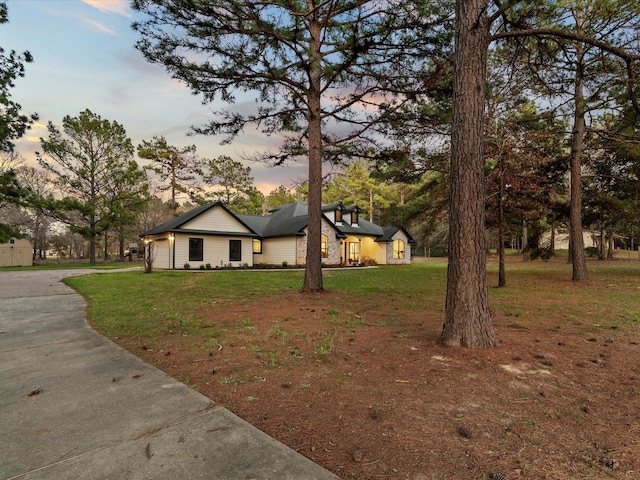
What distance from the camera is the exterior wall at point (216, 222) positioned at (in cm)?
2044

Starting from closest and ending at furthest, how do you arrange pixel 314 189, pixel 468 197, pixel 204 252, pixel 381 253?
pixel 468 197 → pixel 314 189 → pixel 204 252 → pixel 381 253

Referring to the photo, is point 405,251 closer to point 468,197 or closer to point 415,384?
point 468,197

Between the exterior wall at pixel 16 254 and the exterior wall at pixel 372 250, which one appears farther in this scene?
the exterior wall at pixel 372 250

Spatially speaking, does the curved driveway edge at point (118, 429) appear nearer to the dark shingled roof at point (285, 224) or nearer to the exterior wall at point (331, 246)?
the dark shingled roof at point (285, 224)

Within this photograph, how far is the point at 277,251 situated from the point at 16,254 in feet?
76.9

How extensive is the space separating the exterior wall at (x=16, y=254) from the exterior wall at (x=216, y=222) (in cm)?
1882

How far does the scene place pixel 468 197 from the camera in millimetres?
3836

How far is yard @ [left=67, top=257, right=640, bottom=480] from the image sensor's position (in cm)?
186

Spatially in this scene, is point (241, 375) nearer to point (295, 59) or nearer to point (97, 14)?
point (295, 59)

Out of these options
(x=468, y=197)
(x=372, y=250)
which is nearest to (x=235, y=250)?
(x=372, y=250)

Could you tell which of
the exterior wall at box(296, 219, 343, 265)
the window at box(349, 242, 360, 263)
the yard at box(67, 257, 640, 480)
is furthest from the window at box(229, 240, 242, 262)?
the yard at box(67, 257, 640, 480)

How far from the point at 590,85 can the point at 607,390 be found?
1071 centimetres

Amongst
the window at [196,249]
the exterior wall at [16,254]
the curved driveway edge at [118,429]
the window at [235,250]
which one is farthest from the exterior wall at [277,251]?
the exterior wall at [16,254]

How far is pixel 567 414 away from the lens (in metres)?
2.35
